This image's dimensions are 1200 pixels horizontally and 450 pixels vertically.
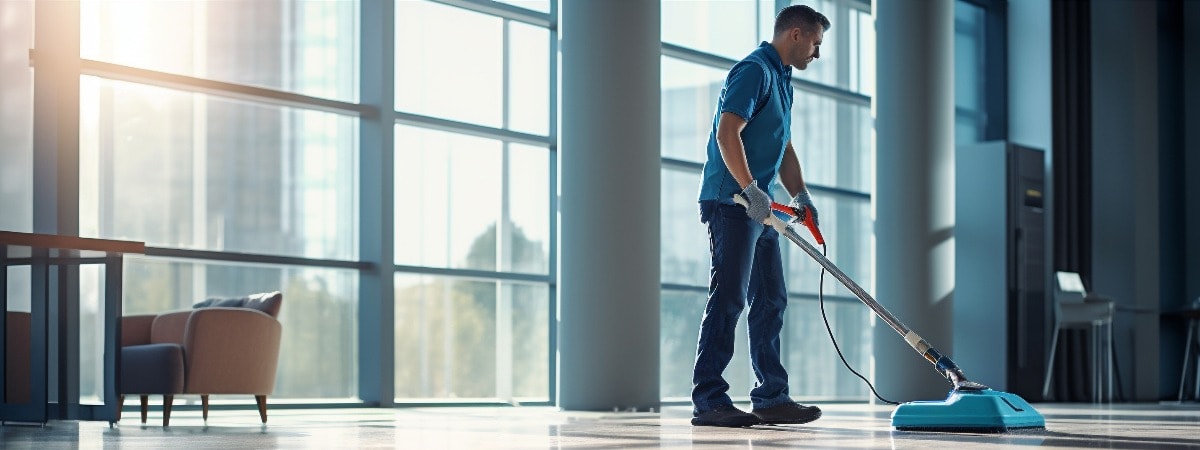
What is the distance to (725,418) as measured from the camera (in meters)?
4.29

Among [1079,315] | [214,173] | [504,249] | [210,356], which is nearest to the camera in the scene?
[210,356]

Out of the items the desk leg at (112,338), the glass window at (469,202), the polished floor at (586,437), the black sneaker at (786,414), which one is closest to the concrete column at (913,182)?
the glass window at (469,202)

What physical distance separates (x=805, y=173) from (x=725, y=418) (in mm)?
6485

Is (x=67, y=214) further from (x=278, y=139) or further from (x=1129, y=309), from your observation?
(x=1129, y=309)

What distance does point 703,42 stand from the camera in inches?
385

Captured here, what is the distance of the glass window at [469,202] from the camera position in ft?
27.0

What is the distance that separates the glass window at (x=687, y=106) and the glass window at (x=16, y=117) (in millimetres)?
4166

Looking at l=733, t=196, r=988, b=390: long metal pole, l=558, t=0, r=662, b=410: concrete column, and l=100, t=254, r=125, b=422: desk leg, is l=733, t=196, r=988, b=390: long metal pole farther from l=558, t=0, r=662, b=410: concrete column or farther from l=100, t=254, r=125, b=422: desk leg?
l=558, t=0, r=662, b=410: concrete column

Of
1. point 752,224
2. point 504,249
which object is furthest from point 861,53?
point 752,224

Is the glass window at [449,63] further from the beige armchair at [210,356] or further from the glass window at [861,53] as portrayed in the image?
the glass window at [861,53]

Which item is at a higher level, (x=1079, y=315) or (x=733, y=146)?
(x=733, y=146)

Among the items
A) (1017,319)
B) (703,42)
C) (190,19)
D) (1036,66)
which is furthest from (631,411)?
(1036,66)

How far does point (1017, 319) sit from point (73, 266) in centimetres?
713

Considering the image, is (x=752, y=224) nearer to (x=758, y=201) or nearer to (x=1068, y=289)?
(x=758, y=201)
